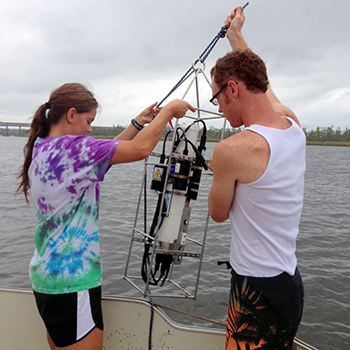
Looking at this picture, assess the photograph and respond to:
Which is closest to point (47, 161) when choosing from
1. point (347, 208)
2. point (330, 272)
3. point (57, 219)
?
point (57, 219)

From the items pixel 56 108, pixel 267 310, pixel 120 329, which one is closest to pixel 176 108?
pixel 56 108

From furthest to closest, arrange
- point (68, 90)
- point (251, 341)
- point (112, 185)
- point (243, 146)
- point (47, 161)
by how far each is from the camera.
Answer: point (112, 185) < point (68, 90) < point (47, 161) < point (251, 341) < point (243, 146)

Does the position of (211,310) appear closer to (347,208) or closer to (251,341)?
(251,341)

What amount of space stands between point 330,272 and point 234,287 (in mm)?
6417

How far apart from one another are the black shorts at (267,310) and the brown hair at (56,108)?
1.13 metres

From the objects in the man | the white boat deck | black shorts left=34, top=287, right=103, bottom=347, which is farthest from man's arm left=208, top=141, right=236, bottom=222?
the white boat deck

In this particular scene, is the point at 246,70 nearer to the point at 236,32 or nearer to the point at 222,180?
the point at 222,180

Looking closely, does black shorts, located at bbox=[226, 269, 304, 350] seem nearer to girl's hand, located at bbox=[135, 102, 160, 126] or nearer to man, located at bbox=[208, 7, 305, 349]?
man, located at bbox=[208, 7, 305, 349]

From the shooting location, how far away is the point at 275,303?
4.80ft

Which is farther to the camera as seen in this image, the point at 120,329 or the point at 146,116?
the point at 120,329

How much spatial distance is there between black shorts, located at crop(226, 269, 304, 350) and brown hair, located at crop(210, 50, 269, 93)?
82cm

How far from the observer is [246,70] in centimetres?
147

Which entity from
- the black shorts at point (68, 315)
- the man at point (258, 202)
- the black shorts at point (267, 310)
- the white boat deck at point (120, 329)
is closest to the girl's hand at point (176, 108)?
the man at point (258, 202)

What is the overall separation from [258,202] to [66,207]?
890mm
